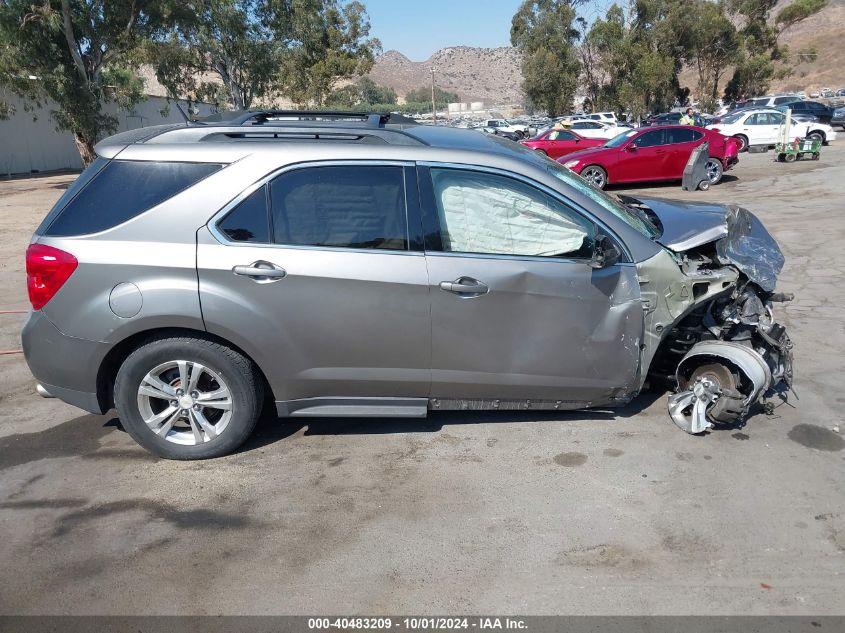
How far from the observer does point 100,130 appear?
2388 centimetres

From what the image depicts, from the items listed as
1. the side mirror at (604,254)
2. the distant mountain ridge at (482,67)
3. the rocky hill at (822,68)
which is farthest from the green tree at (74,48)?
the distant mountain ridge at (482,67)

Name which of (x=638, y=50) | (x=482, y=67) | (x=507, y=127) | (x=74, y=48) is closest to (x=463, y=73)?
(x=482, y=67)

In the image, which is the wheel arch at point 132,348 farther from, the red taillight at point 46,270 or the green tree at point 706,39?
the green tree at point 706,39

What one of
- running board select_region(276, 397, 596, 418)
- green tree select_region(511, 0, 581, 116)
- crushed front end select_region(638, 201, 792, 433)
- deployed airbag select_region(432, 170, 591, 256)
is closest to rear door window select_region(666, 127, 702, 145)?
crushed front end select_region(638, 201, 792, 433)

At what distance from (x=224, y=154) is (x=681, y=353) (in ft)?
10.6

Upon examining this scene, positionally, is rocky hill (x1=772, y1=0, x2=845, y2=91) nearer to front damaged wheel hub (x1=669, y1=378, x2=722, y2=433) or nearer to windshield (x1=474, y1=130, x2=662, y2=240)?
windshield (x1=474, y1=130, x2=662, y2=240)

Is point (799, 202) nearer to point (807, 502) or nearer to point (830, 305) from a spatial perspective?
point (830, 305)

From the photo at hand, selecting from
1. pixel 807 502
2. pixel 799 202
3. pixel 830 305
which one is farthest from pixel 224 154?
pixel 799 202

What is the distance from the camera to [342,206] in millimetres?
3994

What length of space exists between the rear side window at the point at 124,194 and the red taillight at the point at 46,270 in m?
0.12

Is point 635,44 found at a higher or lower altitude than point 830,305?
higher

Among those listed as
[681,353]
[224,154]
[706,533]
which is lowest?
[706,533]

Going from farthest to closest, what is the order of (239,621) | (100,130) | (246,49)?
(246,49) → (100,130) → (239,621)

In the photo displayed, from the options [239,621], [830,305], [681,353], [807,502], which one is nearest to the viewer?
[239,621]
